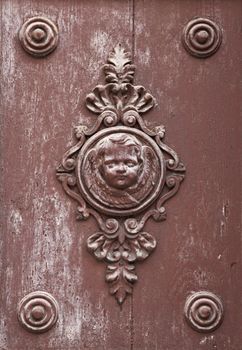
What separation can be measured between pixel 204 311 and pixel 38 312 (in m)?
0.46

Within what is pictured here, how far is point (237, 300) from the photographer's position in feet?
11.1

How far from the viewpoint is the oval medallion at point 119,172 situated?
11.0 feet

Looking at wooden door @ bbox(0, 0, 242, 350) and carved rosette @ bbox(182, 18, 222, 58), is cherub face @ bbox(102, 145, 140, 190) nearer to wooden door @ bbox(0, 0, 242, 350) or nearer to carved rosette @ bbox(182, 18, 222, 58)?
wooden door @ bbox(0, 0, 242, 350)

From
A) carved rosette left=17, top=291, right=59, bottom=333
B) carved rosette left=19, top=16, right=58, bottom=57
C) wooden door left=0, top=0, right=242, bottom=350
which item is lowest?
carved rosette left=17, top=291, right=59, bottom=333

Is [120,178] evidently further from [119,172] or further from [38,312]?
[38,312]

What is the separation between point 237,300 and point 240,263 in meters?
0.10

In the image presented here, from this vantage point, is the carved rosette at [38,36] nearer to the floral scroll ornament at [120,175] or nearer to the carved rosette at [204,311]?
the floral scroll ornament at [120,175]

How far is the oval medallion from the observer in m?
3.34

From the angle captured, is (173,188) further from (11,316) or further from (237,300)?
(11,316)

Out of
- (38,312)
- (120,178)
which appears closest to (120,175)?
(120,178)

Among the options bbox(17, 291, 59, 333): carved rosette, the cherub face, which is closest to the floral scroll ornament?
the cherub face

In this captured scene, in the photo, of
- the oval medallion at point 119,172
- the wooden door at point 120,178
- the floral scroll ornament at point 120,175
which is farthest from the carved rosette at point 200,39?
the oval medallion at point 119,172

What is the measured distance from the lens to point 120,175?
3336mm

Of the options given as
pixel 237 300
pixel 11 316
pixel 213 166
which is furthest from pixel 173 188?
pixel 11 316
